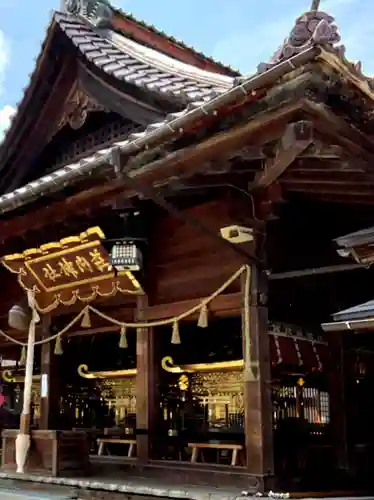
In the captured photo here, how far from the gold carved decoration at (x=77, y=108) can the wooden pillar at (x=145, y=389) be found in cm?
267

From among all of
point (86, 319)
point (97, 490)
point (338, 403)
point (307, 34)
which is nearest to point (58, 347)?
point (86, 319)

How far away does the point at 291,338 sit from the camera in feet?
22.6

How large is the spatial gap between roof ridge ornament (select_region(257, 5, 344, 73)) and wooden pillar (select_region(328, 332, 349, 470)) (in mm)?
4116

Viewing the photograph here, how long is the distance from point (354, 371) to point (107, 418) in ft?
14.9

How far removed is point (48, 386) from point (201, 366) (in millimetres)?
2131

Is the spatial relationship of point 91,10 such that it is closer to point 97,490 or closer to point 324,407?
point 324,407

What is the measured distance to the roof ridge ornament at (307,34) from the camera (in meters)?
3.83

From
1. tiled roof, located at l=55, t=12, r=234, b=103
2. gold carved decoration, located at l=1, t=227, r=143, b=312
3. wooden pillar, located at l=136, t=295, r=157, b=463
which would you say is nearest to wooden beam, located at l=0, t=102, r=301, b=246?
gold carved decoration, located at l=1, t=227, r=143, b=312

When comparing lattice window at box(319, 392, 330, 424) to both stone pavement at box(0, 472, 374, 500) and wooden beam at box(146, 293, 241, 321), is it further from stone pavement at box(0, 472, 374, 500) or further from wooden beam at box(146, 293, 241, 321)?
stone pavement at box(0, 472, 374, 500)

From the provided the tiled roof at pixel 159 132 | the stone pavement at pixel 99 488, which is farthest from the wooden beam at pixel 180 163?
the stone pavement at pixel 99 488

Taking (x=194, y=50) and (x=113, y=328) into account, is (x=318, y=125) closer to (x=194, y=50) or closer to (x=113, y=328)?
(x=113, y=328)

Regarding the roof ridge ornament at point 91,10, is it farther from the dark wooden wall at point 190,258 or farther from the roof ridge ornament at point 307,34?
the roof ridge ornament at point 307,34

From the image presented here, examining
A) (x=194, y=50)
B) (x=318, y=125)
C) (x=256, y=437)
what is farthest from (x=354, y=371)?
(x=194, y=50)

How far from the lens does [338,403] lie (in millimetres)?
7230
